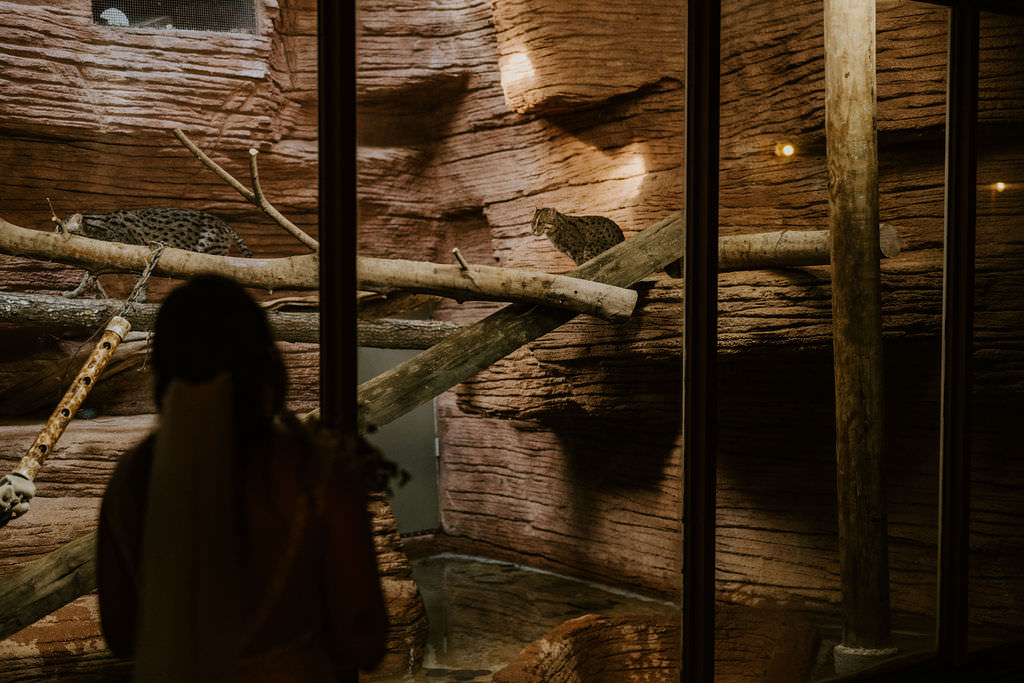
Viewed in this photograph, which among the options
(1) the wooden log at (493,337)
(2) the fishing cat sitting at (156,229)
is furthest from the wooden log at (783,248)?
(2) the fishing cat sitting at (156,229)

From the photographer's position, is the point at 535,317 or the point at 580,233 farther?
the point at 580,233

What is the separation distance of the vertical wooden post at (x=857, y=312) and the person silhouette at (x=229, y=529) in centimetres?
252

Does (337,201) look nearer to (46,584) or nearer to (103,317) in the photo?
(103,317)

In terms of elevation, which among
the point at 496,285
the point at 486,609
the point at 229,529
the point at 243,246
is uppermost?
the point at 243,246

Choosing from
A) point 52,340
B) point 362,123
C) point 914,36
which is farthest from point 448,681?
point 914,36

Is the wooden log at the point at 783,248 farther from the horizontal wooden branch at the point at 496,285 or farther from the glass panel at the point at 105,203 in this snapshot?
the glass panel at the point at 105,203

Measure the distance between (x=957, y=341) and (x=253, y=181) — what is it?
223 centimetres

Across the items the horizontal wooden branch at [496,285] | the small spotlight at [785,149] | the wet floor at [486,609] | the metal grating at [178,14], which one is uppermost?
the metal grating at [178,14]

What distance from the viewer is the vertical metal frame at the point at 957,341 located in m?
2.92

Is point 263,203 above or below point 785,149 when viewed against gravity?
below

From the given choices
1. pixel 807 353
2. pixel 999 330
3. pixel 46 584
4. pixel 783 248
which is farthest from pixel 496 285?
pixel 999 330

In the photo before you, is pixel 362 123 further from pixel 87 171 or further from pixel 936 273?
pixel 936 273

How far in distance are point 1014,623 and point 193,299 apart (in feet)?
10.7

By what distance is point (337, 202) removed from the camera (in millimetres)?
1866
